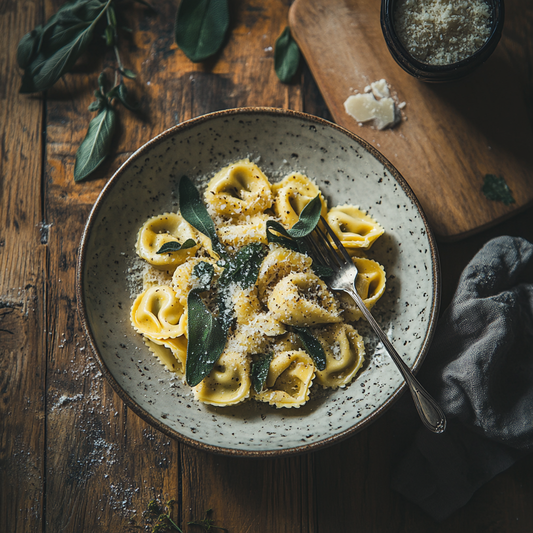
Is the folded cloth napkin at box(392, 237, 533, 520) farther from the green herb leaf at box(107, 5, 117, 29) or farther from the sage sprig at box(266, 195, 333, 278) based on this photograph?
the green herb leaf at box(107, 5, 117, 29)

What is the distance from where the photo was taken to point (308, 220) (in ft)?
8.04

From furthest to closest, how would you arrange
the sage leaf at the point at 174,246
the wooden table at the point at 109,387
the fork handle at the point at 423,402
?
the wooden table at the point at 109,387, the sage leaf at the point at 174,246, the fork handle at the point at 423,402

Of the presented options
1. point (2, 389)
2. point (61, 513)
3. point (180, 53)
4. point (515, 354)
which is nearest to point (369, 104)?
point (180, 53)

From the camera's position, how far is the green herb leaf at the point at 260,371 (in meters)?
2.43

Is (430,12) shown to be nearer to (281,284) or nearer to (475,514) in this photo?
(281,284)

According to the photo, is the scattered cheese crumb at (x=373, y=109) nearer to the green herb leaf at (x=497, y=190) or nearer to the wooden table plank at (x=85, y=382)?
the green herb leaf at (x=497, y=190)

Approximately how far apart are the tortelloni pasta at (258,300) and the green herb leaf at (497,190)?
821mm

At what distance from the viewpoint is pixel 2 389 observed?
282cm

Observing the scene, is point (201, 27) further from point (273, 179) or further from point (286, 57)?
point (273, 179)

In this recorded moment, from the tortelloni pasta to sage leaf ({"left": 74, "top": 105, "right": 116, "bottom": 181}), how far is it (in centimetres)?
63

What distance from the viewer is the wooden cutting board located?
2.81 metres

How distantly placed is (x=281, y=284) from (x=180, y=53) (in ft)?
5.98

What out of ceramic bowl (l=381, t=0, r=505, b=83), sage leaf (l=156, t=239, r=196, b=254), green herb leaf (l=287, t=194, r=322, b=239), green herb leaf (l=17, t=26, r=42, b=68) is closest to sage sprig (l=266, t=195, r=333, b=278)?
green herb leaf (l=287, t=194, r=322, b=239)

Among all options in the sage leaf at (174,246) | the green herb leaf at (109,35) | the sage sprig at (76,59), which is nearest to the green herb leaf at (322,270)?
the sage leaf at (174,246)
